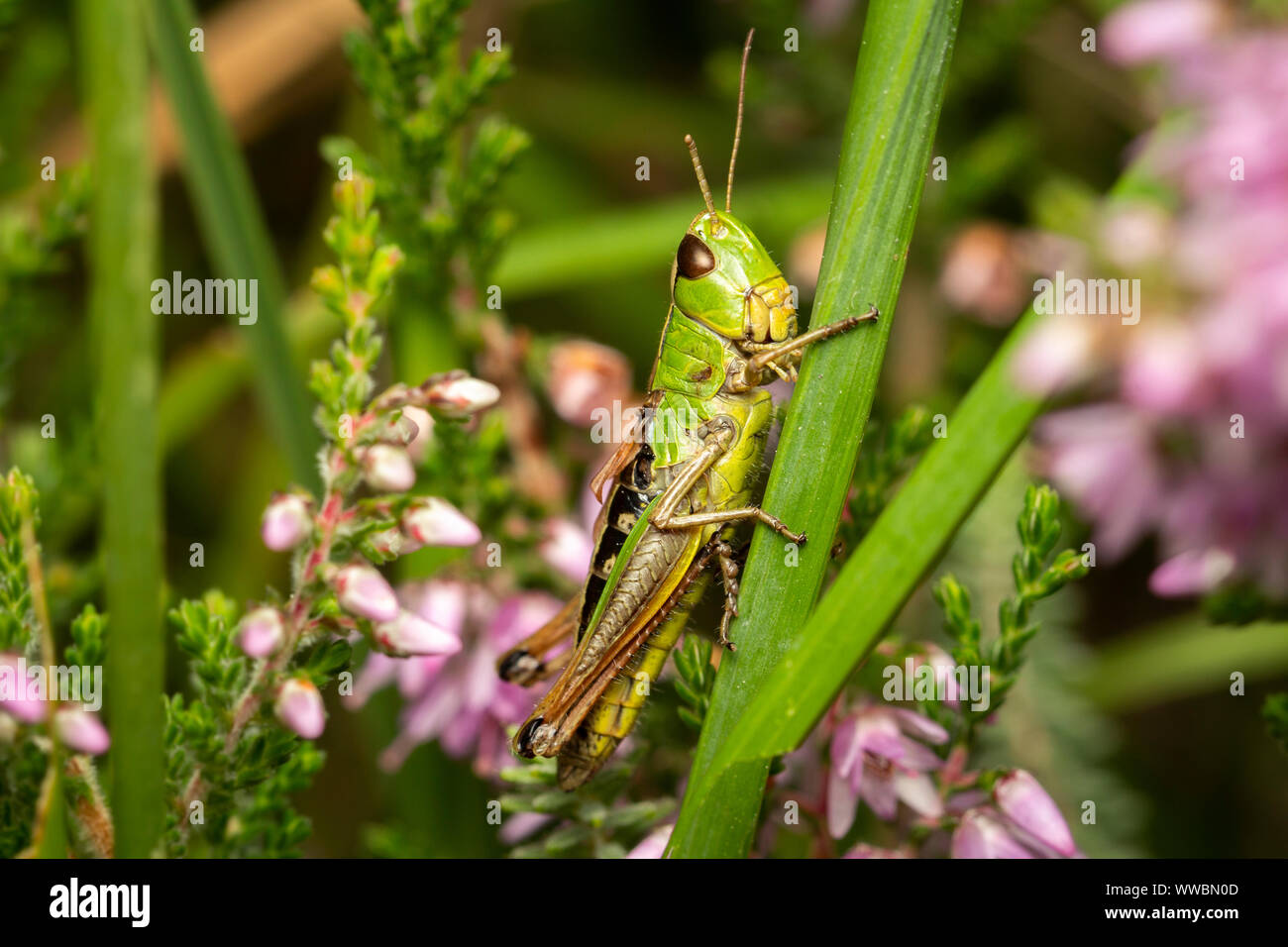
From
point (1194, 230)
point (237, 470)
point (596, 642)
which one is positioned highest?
point (237, 470)

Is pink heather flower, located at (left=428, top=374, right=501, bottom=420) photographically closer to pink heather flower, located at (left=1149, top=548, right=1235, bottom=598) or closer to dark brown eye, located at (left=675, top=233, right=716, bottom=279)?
dark brown eye, located at (left=675, top=233, right=716, bottom=279)

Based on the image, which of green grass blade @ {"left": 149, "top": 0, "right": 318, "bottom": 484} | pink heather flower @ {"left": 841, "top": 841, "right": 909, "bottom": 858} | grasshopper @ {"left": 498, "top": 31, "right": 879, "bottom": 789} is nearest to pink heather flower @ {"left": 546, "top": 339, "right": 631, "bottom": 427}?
grasshopper @ {"left": 498, "top": 31, "right": 879, "bottom": 789}

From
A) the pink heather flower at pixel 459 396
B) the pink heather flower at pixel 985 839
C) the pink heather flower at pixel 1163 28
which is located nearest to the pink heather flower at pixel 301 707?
the pink heather flower at pixel 459 396

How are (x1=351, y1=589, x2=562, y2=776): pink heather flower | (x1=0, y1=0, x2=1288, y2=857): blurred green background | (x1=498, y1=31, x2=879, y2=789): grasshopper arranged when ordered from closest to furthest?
Answer: (x1=498, y1=31, x2=879, y2=789): grasshopper < (x1=351, y1=589, x2=562, y2=776): pink heather flower < (x1=0, y1=0, x2=1288, y2=857): blurred green background

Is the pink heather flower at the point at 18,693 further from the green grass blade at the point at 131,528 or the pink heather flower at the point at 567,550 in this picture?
the pink heather flower at the point at 567,550

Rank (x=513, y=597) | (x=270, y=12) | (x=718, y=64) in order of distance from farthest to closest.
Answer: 1. (x=270, y=12)
2. (x=718, y=64)
3. (x=513, y=597)

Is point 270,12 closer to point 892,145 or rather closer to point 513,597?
point 513,597

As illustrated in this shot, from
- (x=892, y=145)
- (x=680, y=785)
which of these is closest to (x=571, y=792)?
(x=680, y=785)

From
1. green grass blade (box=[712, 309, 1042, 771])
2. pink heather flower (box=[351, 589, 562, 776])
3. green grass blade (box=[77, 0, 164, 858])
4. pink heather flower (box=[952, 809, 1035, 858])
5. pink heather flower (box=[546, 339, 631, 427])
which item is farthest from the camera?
pink heather flower (box=[546, 339, 631, 427])
